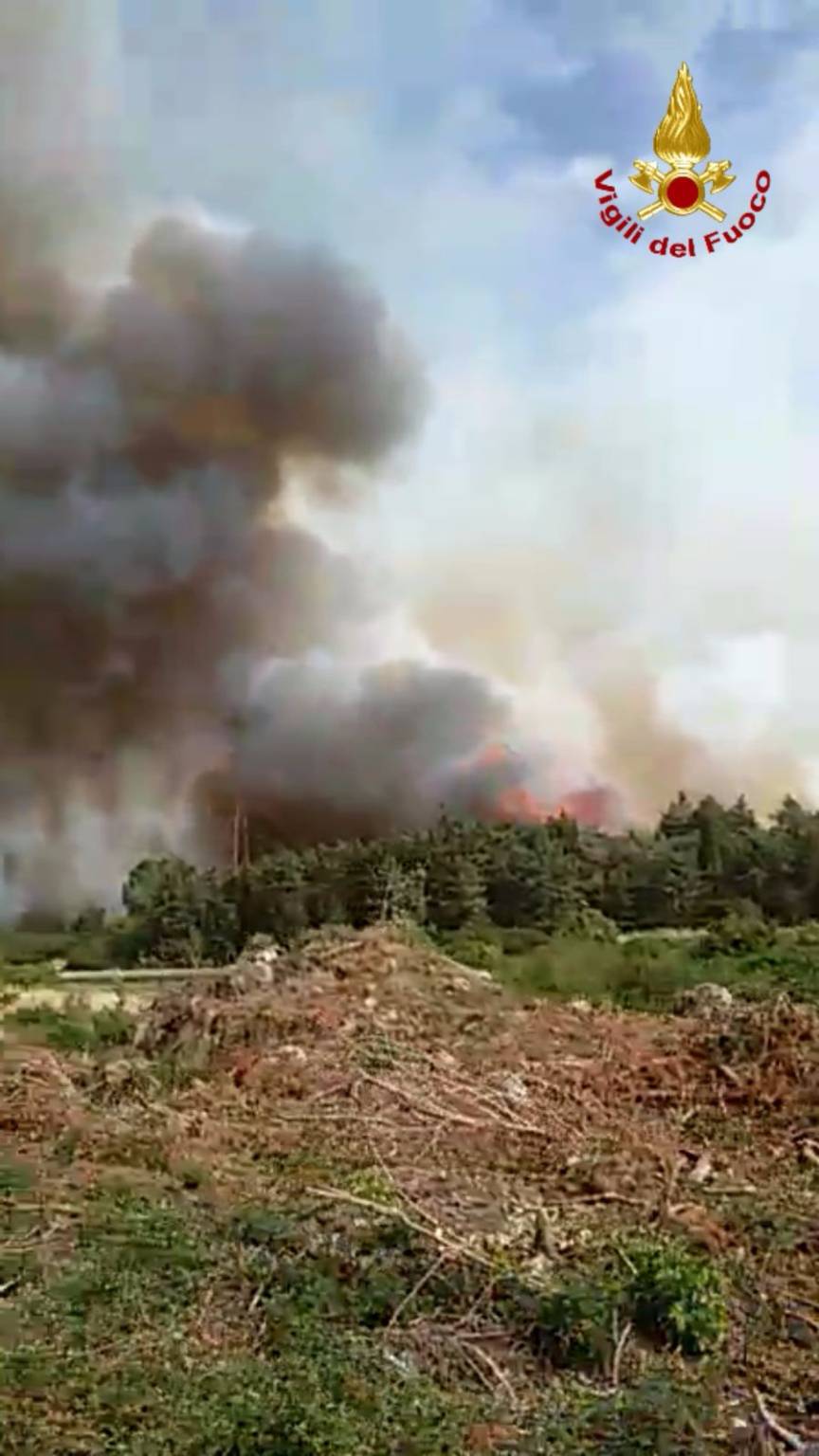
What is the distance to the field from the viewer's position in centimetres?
410

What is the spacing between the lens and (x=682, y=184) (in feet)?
50.0

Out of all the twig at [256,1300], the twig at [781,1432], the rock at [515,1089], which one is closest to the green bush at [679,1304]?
the twig at [781,1432]

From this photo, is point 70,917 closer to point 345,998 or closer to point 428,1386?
point 345,998

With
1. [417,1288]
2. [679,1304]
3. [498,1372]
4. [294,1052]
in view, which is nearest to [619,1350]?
[679,1304]

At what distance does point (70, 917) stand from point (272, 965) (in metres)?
11.7

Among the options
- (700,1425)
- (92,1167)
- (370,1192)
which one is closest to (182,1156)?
(92,1167)

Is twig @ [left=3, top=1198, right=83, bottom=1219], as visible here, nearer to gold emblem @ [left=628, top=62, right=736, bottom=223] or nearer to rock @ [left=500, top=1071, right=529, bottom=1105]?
rock @ [left=500, top=1071, right=529, bottom=1105]

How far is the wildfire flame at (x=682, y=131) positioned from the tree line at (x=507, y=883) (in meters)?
9.68

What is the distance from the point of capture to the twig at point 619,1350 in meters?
4.36

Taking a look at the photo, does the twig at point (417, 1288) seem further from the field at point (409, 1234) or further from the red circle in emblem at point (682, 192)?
the red circle in emblem at point (682, 192)

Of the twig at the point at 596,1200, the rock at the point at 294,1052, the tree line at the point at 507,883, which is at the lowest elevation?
the twig at the point at 596,1200

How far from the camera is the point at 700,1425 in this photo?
159 inches

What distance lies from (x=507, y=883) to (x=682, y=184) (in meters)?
9.67

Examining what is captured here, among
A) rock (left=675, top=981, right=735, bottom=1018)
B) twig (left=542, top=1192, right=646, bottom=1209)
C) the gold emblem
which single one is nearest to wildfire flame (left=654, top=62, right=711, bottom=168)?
the gold emblem
